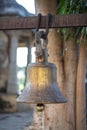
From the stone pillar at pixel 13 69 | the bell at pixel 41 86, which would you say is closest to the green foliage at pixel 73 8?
the bell at pixel 41 86

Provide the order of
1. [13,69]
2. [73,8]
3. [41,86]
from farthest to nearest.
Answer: [13,69], [73,8], [41,86]

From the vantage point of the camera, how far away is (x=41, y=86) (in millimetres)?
2514

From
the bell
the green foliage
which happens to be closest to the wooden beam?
the bell

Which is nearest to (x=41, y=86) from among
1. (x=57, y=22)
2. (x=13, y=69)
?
(x=57, y=22)

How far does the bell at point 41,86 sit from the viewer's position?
7.95ft

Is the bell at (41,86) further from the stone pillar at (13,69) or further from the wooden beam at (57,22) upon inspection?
the stone pillar at (13,69)

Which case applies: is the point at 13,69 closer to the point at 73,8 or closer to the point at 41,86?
the point at 73,8

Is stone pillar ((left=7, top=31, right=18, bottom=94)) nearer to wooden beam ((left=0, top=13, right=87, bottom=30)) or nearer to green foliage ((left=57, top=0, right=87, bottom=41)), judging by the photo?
green foliage ((left=57, top=0, right=87, bottom=41))

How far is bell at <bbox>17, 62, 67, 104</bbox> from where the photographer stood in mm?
2424

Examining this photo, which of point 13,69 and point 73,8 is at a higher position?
point 73,8

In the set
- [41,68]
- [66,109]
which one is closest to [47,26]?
[41,68]

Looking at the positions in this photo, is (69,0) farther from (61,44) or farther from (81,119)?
(81,119)

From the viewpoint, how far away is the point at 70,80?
4.12 metres

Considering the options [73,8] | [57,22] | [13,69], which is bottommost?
[13,69]
